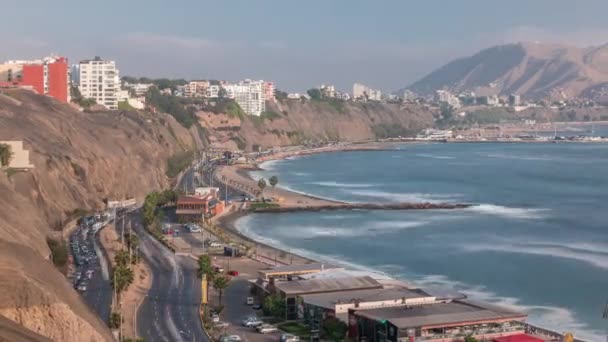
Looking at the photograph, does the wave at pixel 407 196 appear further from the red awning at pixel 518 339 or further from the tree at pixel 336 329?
the red awning at pixel 518 339

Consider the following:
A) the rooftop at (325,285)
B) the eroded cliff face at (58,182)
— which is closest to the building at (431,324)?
the rooftop at (325,285)

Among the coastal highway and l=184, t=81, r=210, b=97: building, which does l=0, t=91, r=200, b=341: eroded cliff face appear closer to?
the coastal highway

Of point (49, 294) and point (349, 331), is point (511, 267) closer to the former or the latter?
point (349, 331)

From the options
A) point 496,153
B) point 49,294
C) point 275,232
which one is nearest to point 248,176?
point 275,232

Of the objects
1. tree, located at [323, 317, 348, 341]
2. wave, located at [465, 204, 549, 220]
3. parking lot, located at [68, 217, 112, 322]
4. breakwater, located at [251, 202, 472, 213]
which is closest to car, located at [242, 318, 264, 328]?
tree, located at [323, 317, 348, 341]

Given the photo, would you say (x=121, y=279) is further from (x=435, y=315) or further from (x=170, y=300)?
(x=435, y=315)

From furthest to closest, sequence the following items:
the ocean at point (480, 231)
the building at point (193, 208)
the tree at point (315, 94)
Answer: the tree at point (315, 94), the building at point (193, 208), the ocean at point (480, 231)
